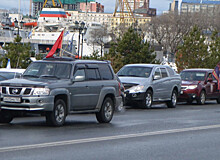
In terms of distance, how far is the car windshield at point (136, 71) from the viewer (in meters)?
23.7

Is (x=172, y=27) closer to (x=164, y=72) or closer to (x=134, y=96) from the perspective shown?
(x=164, y=72)

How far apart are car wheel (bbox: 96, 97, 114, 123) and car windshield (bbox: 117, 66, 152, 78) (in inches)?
298

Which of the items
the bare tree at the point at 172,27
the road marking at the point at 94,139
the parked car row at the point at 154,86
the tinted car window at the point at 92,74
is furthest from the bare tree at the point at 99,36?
the road marking at the point at 94,139

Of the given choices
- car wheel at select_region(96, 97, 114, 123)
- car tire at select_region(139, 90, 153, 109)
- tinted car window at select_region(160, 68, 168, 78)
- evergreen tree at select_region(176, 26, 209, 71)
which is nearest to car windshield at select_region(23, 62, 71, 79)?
car wheel at select_region(96, 97, 114, 123)

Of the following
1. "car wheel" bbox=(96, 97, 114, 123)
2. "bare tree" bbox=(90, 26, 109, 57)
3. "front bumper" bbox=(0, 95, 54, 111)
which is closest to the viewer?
"front bumper" bbox=(0, 95, 54, 111)

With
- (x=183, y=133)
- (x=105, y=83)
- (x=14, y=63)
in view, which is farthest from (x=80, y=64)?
(x=14, y=63)

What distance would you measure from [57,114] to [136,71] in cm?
1027

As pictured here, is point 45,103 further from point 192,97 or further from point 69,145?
point 192,97

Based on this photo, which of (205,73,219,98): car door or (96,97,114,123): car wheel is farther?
(205,73,219,98): car door

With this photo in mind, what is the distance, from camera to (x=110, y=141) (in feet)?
37.5

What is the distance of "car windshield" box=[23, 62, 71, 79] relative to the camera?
14.8 metres

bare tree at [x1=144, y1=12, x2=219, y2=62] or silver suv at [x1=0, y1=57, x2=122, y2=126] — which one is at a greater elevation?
bare tree at [x1=144, y1=12, x2=219, y2=62]

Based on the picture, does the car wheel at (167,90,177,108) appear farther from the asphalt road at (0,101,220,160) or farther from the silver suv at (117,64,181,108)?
the asphalt road at (0,101,220,160)

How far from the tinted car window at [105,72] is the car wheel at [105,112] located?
2.05 ft
